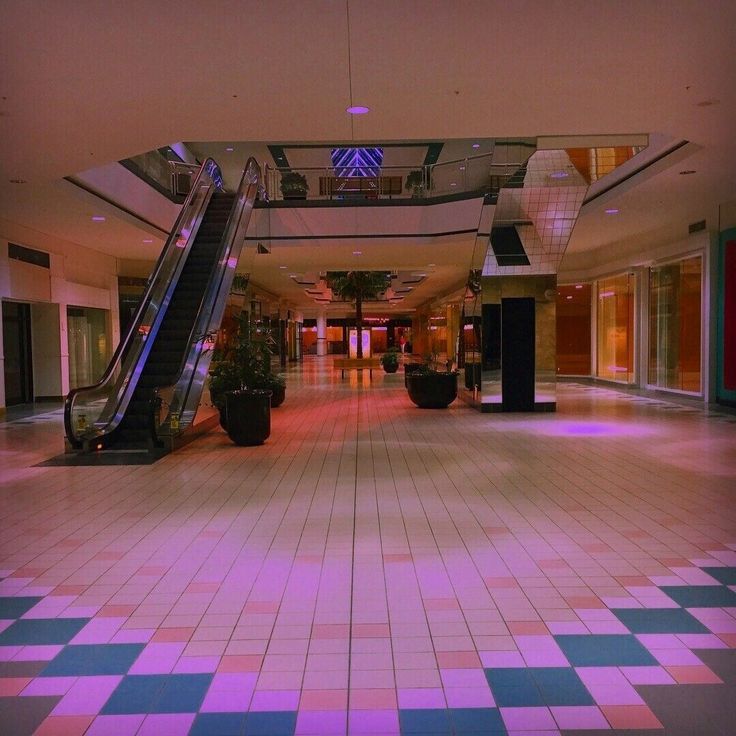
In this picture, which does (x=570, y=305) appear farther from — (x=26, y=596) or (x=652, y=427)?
(x=26, y=596)

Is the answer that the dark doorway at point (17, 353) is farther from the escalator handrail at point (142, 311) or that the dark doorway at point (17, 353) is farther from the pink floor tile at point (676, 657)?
the pink floor tile at point (676, 657)

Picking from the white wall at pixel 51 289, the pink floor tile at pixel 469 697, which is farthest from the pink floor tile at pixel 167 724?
the white wall at pixel 51 289

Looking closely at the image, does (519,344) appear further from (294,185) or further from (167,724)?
(167,724)

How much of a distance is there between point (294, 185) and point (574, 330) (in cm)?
1089

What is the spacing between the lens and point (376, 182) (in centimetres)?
1590

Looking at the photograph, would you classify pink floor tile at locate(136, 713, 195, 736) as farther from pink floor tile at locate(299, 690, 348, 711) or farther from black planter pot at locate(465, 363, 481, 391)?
black planter pot at locate(465, 363, 481, 391)

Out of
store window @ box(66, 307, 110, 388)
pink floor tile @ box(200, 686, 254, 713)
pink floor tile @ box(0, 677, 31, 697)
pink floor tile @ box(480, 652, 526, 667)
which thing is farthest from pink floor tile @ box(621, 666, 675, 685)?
store window @ box(66, 307, 110, 388)

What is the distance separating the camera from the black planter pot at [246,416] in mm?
9070

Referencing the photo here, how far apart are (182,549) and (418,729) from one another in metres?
2.65

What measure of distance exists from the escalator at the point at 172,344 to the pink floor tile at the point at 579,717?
6.68 metres

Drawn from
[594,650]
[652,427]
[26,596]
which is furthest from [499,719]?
[652,427]

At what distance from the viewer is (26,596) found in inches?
156

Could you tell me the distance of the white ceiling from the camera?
4.96 meters

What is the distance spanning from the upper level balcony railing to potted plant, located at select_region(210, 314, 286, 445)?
5.62 m
